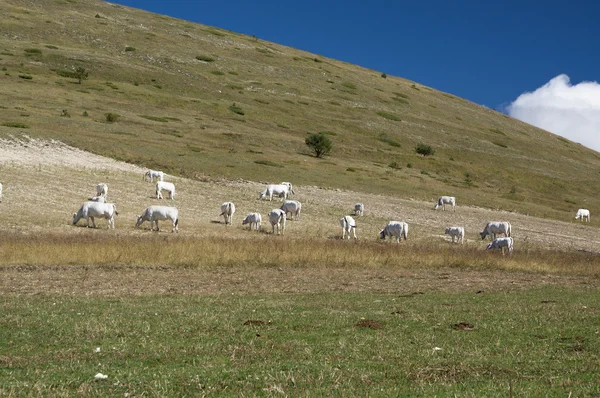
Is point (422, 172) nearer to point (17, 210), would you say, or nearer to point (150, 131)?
point (150, 131)

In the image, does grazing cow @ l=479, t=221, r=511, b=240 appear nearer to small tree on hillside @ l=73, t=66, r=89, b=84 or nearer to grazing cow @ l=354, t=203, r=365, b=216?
grazing cow @ l=354, t=203, r=365, b=216

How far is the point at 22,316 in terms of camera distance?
15.0 m

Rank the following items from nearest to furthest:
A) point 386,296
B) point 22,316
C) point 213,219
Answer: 1. point 22,316
2. point 386,296
3. point 213,219

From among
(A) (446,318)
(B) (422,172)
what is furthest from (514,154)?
(A) (446,318)

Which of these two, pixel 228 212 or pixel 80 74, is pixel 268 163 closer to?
pixel 228 212

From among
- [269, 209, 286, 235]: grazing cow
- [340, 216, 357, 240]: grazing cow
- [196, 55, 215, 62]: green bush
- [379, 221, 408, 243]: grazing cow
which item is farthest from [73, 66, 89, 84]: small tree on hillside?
[379, 221, 408, 243]: grazing cow

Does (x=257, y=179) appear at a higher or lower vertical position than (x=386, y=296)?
higher

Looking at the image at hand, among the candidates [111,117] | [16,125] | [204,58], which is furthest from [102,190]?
[204,58]

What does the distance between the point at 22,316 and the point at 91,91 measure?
93.5 metres

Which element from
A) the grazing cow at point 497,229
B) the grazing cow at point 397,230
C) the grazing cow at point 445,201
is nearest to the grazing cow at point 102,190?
the grazing cow at point 397,230

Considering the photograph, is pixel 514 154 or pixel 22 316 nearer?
pixel 22 316

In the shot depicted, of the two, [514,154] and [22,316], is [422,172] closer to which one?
[514,154]

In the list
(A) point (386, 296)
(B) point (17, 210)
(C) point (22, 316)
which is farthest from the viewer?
(B) point (17, 210)

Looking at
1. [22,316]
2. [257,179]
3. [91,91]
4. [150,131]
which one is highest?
[91,91]
